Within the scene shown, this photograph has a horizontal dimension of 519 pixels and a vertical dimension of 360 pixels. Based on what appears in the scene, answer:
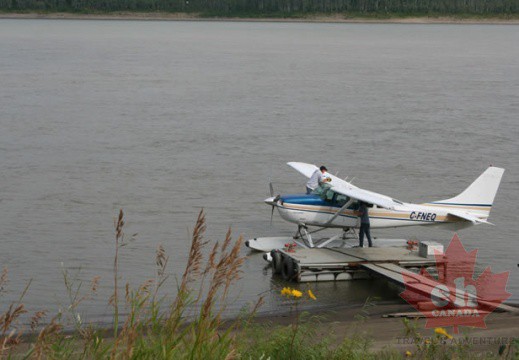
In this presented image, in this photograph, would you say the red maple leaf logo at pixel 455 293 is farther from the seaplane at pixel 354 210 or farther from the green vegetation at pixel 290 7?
the green vegetation at pixel 290 7

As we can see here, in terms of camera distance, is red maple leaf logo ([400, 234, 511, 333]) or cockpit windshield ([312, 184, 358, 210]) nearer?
red maple leaf logo ([400, 234, 511, 333])

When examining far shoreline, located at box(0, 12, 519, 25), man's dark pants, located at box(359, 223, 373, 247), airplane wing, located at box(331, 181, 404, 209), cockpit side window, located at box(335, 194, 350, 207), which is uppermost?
airplane wing, located at box(331, 181, 404, 209)

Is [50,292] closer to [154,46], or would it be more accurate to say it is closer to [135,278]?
[135,278]

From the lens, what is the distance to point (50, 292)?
40.2 feet

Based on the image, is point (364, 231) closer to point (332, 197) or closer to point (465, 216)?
point (332, 197)

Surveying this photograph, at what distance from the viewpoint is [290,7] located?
122 metres

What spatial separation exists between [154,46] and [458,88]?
38.9m

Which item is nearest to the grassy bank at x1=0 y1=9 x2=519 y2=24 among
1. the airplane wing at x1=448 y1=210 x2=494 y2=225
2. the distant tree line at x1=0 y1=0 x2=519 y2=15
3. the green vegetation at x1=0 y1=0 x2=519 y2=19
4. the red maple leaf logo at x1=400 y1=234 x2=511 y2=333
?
the green vegetation at x1=0 y1=0 x2=519 y2=19

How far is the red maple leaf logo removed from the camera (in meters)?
10.1

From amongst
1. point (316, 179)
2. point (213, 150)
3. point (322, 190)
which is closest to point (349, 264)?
point (322, 190)

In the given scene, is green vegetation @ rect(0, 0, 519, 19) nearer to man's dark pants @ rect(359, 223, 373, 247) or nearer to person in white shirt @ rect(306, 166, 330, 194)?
person in white shirt @ rect(306, 166, 330, 194)

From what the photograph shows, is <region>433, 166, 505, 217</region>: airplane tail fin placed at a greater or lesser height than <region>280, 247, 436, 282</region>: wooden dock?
greater

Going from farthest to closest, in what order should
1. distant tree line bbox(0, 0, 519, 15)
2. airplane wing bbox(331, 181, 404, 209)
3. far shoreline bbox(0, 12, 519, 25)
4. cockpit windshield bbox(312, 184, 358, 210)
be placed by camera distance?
far shoreline bbox(0, 12, 519, 25) < distant tree line bbox(0, 0, 519, 15) < cockpit windshield bbox(312, 184, 358, 210) < airplane wing bbox(331, 181, 404, 209)

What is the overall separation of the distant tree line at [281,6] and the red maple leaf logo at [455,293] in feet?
351
